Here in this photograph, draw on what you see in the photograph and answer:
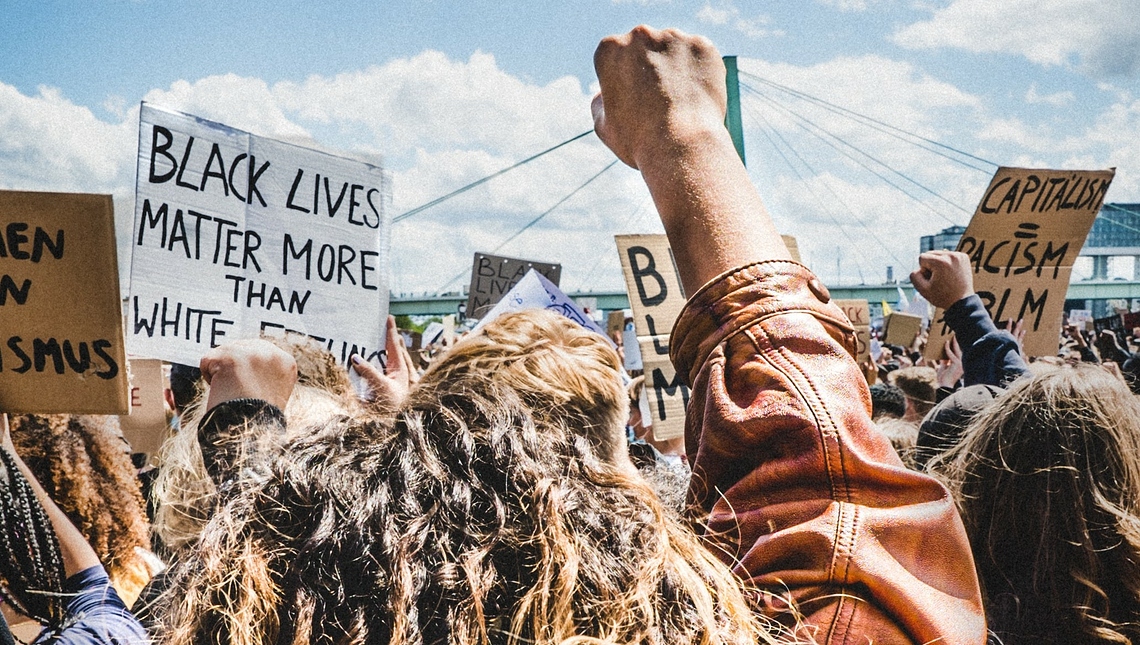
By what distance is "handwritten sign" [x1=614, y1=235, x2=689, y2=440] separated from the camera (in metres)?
4.28

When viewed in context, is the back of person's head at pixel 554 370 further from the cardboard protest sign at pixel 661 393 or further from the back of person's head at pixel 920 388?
the back of person's head at pixel 920 388

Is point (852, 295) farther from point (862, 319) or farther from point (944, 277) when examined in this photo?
point (944, 277)

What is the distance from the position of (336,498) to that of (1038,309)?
4691mm

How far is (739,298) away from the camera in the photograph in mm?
964

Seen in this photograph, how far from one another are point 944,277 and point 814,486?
2.40m

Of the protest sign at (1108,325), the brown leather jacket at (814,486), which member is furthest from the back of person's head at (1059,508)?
the protest sign at (1108,325)

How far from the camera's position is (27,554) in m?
1.74

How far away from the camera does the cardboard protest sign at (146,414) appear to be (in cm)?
470

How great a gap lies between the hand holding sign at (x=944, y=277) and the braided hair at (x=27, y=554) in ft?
8.93

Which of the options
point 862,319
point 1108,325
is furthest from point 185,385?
point 1108,325

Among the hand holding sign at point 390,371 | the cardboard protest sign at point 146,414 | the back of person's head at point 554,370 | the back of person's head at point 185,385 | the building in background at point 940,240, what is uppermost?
the building in background at point 940,240

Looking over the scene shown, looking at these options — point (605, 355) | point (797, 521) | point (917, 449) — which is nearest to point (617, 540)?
point (797, 521)

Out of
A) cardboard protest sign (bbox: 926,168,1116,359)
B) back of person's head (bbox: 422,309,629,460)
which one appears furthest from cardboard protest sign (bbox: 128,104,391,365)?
cardboard protest sign (bbox: 926,168,1116,359)

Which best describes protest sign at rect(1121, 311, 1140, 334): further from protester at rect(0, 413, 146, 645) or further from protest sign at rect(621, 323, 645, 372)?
protester at rect(0, 413, 146, 645)
